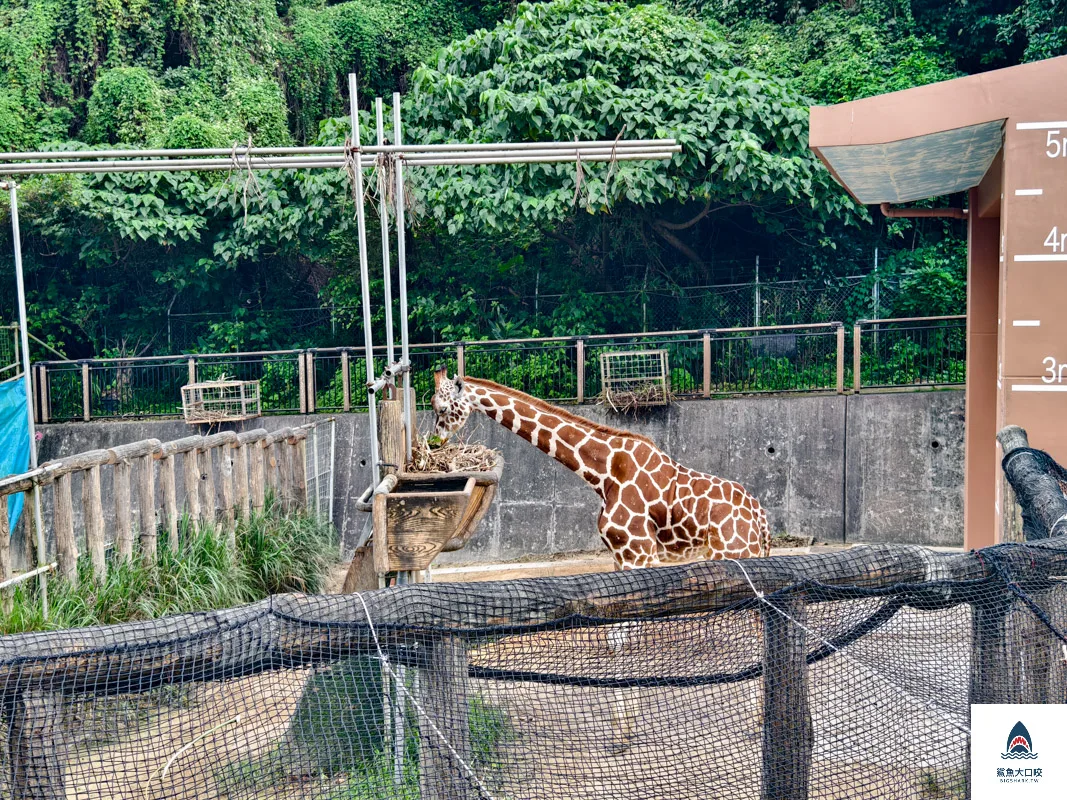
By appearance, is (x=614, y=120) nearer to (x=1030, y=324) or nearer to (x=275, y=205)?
(x=275, y=205)

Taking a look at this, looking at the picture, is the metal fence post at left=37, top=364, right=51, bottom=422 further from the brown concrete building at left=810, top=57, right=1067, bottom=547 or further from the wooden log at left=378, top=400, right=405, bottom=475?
the brown concrete building at left=810, top=57, right=1067, bottom=547

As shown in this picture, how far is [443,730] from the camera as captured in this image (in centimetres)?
242

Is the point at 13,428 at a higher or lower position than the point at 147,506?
higher

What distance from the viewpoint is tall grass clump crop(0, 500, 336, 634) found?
593cm

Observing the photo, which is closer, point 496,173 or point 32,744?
point 32,744

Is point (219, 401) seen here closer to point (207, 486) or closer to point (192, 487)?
point (207, 486)

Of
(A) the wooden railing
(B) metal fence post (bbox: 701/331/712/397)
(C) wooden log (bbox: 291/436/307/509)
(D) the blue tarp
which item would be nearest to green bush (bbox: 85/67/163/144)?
(D) the blue tarp

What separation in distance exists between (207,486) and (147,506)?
3.51 ft

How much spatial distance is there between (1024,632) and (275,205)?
652 inches

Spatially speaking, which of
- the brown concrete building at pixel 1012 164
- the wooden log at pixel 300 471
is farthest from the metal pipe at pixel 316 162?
the wooden log at pixel 300 471

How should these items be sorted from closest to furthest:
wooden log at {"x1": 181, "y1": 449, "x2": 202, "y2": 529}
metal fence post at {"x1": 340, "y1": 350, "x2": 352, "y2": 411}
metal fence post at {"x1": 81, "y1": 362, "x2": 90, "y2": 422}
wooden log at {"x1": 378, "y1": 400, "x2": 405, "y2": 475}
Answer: wooden log at {"x1": 378, "y1": 400, "x2": 405, "y2": 475}
wooden log at {"x1": 181, "y1": 449, "x2": 202, "y2": 529}
metal fence post at {"x1": 340, "y1": 350, "x2": 352, "y2": 411}
metal fence post at {"x1": 81, "y1": 362, "x2": 90, "y2": 422}

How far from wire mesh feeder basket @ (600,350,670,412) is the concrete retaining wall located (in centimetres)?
23

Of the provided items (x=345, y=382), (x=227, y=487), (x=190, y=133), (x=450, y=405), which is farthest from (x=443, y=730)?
(x=190, y=133)

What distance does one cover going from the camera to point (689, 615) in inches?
94.9
